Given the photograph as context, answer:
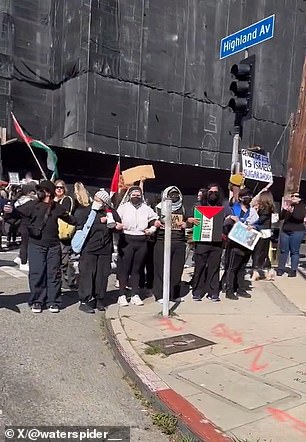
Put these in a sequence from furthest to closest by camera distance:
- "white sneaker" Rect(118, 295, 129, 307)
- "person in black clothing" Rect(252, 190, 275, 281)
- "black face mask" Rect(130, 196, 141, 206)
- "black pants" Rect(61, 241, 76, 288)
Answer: "person in black clothing" Rect(252, 190, 275, 281) → "black pants" Rect(61, 241, 76, 288) → "black face mask" Rect(130, 196, 141, 206) → "white sneaker" Rect(118, 295, 129, 307)

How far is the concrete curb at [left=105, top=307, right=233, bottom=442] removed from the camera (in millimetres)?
3639

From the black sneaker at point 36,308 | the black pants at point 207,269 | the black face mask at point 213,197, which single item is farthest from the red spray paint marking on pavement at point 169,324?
the black face mask at point 213,197

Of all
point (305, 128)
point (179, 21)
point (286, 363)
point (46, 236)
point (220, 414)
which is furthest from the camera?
point (179, 21)

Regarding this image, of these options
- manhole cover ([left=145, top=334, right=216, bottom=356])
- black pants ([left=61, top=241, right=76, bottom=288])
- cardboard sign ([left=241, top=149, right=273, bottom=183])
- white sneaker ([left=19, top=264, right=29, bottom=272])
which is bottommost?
white sneaker ([left=19, top=264, right=29, bottom=272])

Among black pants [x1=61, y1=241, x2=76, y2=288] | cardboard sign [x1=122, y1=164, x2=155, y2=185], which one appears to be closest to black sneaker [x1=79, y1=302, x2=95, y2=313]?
black pants [x1=61, y1=241, x2=76, y2=288]

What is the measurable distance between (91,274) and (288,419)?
12.4 feet

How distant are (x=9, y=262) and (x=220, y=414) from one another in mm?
7906

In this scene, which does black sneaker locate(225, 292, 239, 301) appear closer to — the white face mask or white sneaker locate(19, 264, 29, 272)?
the white face mask

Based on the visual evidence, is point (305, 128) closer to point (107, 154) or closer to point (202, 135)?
point (107, 154)

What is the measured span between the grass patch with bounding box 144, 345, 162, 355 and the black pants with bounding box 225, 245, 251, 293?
2.92 m

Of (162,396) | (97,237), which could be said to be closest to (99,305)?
(97,237)

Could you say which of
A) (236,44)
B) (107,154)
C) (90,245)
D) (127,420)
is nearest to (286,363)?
(127,420)

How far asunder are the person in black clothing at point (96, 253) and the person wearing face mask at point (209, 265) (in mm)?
1429

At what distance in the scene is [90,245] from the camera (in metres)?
7.08
